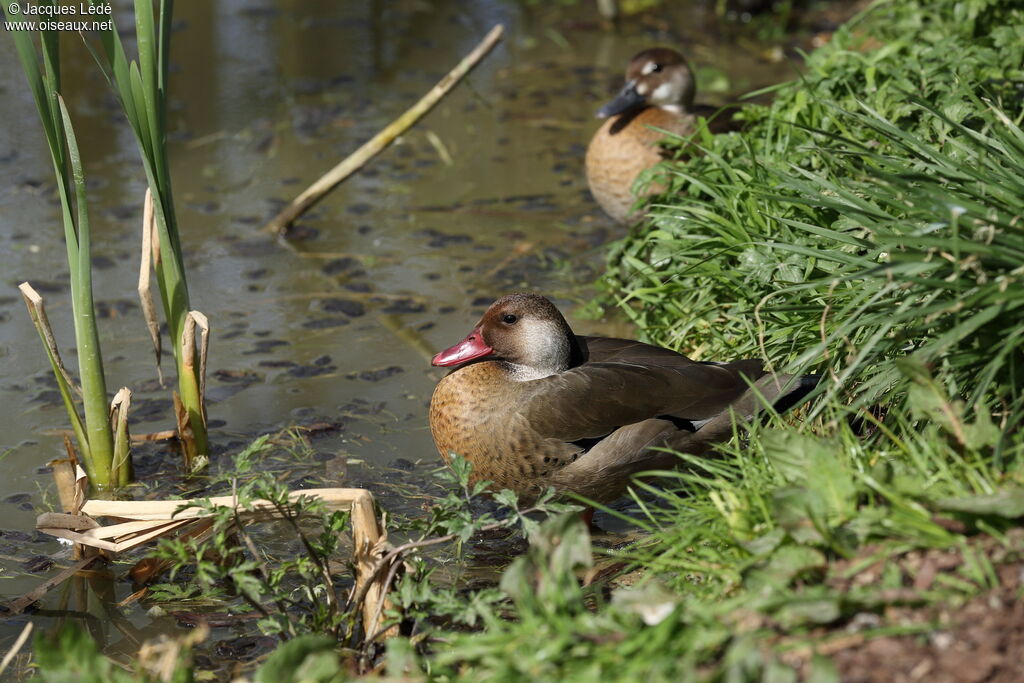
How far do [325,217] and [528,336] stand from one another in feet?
8.78

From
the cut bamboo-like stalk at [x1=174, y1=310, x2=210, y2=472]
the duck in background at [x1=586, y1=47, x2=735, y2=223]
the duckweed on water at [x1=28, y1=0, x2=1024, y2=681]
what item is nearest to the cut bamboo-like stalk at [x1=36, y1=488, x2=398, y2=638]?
the duckweed on water at [x1=28, y1=0, x2=1024, y2=681]

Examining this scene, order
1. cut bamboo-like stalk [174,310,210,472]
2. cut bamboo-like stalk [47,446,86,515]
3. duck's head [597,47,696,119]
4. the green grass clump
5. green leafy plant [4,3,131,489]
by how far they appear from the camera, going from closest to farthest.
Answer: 1. the green grass clump
2. green leafy plant [4,3,131,489]
3. cut bamboo-like stalk [47,446,86,515]
4. cut bamboo-like stalk [174,310,210,472]
5. duck's head [597,47,696,119]

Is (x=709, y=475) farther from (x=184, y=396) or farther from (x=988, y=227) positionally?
(x=184, y=396)

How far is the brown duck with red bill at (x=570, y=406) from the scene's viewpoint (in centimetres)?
348

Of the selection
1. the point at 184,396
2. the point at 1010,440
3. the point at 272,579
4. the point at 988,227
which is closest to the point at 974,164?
the point at 988,227

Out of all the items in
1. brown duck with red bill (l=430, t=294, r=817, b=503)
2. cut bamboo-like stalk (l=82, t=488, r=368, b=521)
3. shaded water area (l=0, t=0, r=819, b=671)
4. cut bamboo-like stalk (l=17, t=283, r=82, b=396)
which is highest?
cut bamboo-like stalk (l=17, t=283, r=82, b=396)

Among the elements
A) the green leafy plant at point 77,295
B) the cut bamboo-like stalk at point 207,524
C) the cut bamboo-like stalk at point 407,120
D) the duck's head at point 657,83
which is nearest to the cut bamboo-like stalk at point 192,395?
the green leafy plant at point 77,295

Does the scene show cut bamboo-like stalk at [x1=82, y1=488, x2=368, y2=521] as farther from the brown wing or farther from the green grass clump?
the green grass clump

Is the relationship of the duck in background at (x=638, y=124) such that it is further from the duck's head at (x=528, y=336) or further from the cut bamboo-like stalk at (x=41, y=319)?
the cut bamboo-like stalk at (x=41, y=319)

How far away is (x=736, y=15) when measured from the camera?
8938 mm

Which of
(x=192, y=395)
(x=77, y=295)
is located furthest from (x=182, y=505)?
(x=192, y=395)

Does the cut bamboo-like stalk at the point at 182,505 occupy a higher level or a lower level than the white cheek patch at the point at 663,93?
lower

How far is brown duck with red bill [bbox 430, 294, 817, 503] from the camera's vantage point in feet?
11.4

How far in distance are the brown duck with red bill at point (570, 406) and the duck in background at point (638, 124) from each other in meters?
1.58
